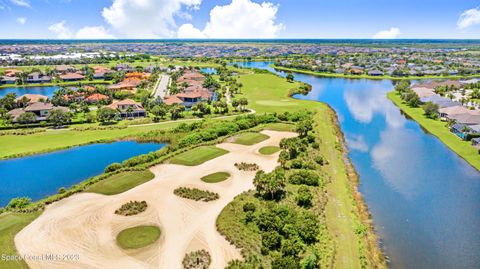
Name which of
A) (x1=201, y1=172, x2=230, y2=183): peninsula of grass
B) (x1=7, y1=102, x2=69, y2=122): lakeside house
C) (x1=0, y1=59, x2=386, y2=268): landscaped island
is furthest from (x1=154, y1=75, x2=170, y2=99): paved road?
(x1=201, y1=172, x2=230, y2=183): peninsula of grass

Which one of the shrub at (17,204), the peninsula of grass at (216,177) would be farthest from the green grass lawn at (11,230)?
the peninsula of grass at (216,177)

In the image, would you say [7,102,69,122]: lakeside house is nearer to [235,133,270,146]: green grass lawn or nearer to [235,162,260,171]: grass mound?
[235,133,270,146]: green grass lawn

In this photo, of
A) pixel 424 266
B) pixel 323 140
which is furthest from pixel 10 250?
pixel 323 140

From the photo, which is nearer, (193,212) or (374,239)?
(374,239)

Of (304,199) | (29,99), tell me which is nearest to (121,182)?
(304,199)

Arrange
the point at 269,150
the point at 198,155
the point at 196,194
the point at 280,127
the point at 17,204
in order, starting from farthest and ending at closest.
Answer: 1. the point at 280,127
2. the point at 269,150
3. the point at 198,155
4. the point at 196,194
5. the point at 17,204

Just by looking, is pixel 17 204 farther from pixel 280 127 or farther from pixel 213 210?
pixel 280 127

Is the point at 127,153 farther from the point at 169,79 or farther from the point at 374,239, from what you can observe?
the point at 169,79
